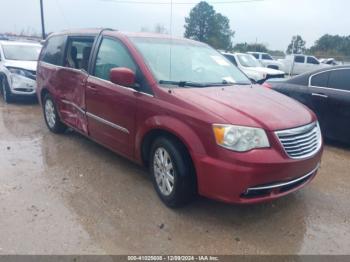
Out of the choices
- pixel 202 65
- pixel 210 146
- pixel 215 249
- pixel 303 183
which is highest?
pixel 202 65

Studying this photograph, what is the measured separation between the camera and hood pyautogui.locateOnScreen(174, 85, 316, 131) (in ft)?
10.4

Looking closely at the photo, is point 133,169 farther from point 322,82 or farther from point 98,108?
point 322,82

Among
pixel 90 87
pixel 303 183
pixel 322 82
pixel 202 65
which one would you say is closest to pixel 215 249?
pixel 303 183

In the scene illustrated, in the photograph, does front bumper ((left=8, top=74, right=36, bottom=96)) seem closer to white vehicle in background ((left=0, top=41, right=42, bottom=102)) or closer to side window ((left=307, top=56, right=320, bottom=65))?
white vehicle in background ((left=0, top=41, right=42, bottom=102))

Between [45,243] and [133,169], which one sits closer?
[45,243]

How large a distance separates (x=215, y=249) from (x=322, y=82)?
4.15 m

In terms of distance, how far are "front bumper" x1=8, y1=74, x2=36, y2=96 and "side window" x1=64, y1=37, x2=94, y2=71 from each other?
3716 millimetres

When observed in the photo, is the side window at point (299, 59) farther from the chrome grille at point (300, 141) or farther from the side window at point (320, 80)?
the chrome grille at point (300, 141)

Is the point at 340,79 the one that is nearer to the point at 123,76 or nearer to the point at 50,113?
the point at 123,76

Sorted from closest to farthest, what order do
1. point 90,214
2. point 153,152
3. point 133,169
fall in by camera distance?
point 90,214 < point 153,152 < point 133,169

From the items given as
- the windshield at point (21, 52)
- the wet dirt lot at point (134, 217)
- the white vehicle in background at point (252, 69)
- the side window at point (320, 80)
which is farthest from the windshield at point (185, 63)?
the white vehicle in background at point (252, 69)

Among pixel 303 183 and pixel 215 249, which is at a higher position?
pixel 303 183

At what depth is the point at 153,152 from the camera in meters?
3.74

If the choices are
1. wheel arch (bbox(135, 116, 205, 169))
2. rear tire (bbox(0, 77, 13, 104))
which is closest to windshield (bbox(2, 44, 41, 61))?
rear tire (bbox(0, 77, 13, 104))
